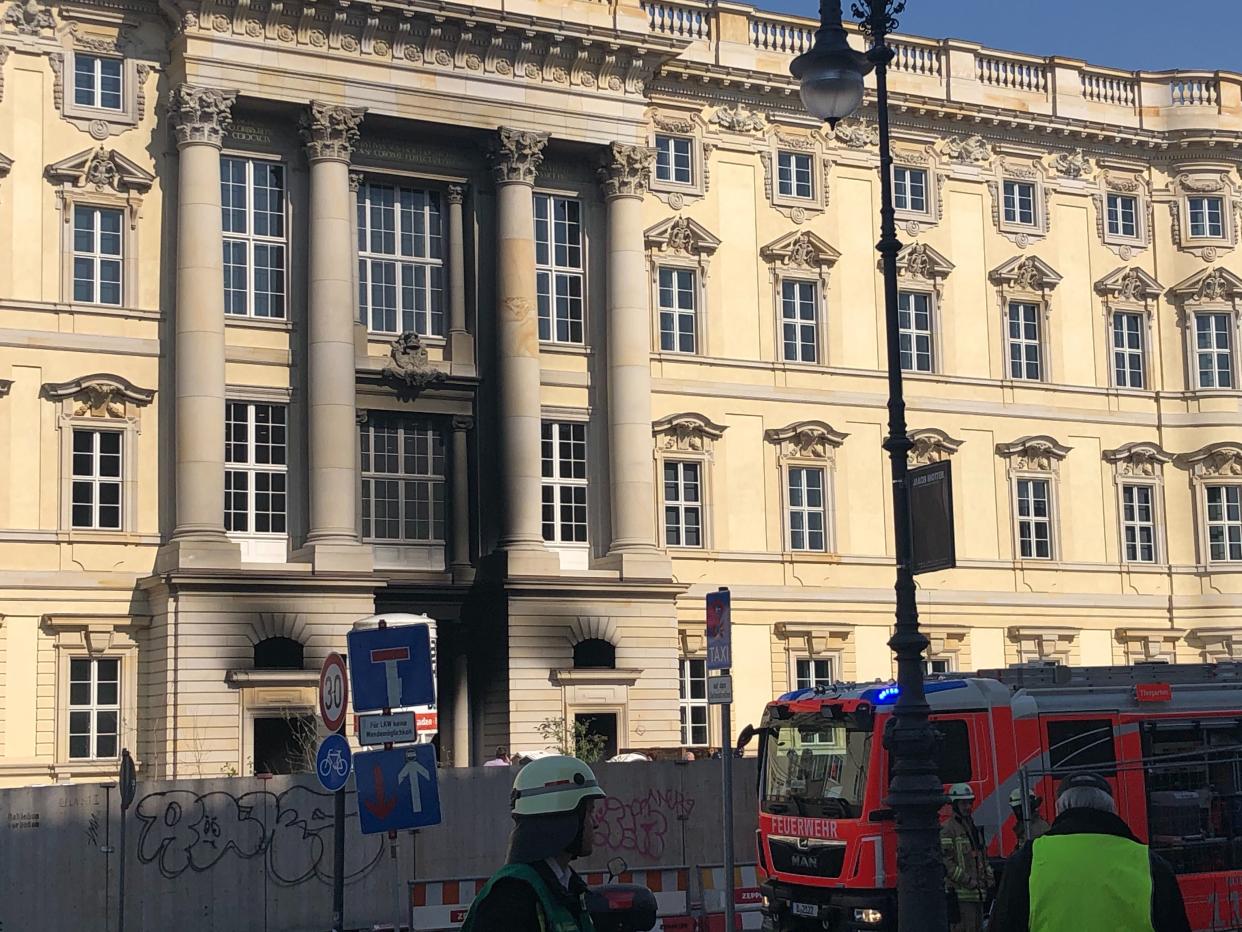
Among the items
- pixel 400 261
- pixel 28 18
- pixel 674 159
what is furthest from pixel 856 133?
pixel 28 18

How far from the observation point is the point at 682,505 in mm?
42250

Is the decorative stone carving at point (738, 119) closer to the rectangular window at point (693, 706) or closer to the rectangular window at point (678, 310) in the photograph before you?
the rectangular window at point (678, 310)

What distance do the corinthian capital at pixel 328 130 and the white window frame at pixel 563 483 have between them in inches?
278

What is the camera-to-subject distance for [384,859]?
25344mm

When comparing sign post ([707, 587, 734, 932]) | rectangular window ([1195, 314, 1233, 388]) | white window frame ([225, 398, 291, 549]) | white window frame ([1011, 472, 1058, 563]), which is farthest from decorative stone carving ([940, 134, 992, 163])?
sign post ([707, 587, 734, 932])

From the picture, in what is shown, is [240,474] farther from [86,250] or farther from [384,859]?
[384,859]

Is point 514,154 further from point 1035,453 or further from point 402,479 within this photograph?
point 1035,453

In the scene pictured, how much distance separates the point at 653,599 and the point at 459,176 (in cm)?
973

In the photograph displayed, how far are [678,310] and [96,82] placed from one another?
13.2 meters

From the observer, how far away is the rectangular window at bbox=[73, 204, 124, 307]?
37188 millimetres

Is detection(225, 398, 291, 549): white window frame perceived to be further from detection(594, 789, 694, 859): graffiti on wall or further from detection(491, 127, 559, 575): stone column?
detection(594, 789, 694, 859): graffiti on wall

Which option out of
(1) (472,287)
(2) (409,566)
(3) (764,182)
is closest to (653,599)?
(2) (409,566)

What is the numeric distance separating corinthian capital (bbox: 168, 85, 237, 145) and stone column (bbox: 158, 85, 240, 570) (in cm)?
2

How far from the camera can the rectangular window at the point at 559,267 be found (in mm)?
41281
